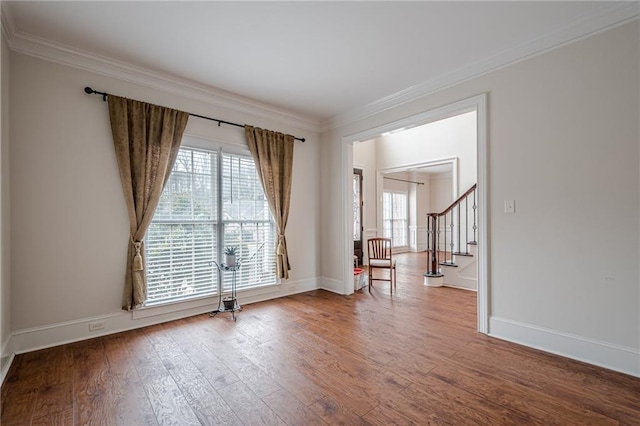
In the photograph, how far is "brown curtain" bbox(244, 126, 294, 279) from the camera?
4066mm

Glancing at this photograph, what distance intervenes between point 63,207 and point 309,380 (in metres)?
2.77

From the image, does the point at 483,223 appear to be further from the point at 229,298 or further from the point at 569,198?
the point at 229,298

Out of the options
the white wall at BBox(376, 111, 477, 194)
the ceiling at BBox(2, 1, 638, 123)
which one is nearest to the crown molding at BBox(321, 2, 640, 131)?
the ceiling at BBox(2, 1, 638, 123)

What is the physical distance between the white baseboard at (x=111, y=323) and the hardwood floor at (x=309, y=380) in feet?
0.32

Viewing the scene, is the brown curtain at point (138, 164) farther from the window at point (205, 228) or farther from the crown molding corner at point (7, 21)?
the crown molding corner at point (7, 21)

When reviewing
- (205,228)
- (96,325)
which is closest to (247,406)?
(96,325)

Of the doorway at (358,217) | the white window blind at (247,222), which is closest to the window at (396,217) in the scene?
the doorway at (358,217)

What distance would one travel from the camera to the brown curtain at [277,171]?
4.07 meters

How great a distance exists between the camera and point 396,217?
9.55 m

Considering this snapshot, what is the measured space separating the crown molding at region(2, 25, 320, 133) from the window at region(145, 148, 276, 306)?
27.2 inches

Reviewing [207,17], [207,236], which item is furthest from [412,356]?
[207,17]

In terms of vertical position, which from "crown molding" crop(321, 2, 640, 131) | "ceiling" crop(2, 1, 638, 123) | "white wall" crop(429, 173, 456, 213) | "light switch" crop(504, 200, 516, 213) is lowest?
"light switch" crop(504, 200, 516, 213)

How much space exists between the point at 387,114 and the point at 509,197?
189cm

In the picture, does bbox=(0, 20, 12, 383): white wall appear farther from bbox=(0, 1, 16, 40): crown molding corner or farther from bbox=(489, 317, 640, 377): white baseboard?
bbox=(489, 317, 640, 377): white baseboard
